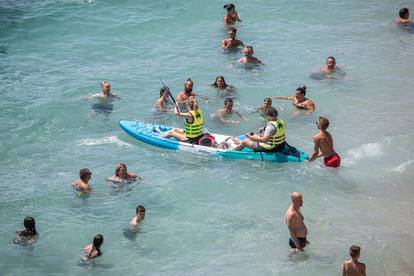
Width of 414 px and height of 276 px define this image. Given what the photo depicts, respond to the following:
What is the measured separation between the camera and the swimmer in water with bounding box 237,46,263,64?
860 inches

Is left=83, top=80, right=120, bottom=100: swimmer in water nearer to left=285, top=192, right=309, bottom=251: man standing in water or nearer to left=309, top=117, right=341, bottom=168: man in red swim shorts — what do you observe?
left=309, top=117, right=341, bottom=168: man in red swim shorts

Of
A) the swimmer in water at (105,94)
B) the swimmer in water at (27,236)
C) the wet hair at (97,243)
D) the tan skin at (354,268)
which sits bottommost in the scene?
the swimmer in water at (27,236)

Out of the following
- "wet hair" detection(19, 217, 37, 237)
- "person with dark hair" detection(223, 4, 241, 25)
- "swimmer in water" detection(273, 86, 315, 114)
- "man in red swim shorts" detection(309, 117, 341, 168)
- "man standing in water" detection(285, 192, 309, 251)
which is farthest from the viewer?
"person with dark hair" detection(223, 4, 241, 25)

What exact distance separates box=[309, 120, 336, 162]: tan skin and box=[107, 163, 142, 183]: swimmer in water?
4.48 m

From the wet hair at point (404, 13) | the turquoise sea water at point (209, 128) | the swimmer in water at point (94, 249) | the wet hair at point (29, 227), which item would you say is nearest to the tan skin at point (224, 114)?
the turquoise sea water at point (209, 128)

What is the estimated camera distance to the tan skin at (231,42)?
2323cm

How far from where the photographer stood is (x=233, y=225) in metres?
14.9

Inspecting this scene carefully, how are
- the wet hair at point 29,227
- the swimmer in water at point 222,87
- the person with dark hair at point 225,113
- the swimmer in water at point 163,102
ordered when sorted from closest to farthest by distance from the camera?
the wet hair at point 29,227
the person with dark hair at point 225,113
the swimmer in water at point 163,102
the swimmer in water at point 222,87

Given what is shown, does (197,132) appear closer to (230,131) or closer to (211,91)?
(230,131)

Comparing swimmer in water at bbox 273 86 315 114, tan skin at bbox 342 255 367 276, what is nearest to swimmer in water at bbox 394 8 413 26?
swimmer in water at bbox 273 86 315 114

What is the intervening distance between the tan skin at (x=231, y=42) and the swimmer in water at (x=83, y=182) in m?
9.39

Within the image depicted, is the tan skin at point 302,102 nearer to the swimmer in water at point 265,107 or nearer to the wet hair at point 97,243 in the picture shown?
the swimmer in water at point 265,107

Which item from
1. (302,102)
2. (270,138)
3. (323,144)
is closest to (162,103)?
(302,102)

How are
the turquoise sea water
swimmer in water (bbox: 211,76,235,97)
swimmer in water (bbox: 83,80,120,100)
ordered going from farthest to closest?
swimmer in water (bbox: 211,76,235,97), swimmer in water (bbox: 83,80,120,100), the turquoise sea water
